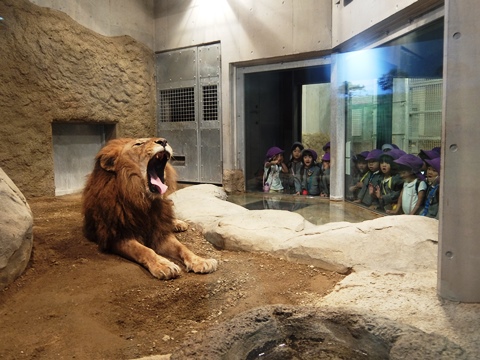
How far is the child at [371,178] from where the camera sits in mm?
5320

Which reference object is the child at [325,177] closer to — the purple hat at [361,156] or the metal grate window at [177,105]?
the purple hat at [361,156]

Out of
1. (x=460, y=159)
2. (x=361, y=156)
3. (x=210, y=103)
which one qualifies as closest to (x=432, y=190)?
(x=460, y=159)

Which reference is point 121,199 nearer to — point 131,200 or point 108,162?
point 131,200

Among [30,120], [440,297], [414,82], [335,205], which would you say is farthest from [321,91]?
[440,297]

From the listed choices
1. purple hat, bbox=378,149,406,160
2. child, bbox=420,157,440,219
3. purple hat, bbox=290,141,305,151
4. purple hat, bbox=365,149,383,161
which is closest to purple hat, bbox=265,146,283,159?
purple hat, bbox=290,141,305,151

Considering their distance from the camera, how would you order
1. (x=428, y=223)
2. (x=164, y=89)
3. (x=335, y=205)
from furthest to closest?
(x=164, y=89) < (x=335, y=205) < (x=428, y=223)

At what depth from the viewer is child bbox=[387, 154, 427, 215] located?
4113mm

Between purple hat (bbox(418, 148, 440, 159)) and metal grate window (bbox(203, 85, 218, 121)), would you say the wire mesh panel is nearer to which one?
purple hat (bbox(418, 148, 440, 159))

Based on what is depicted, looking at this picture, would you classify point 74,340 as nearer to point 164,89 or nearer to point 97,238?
point 97,238

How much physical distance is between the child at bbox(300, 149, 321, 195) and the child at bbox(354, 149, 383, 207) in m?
1.12

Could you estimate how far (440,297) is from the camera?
2504mm

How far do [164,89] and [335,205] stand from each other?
4.11 m

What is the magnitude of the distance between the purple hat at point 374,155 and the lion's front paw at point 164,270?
3.19 m

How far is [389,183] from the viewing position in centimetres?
495
